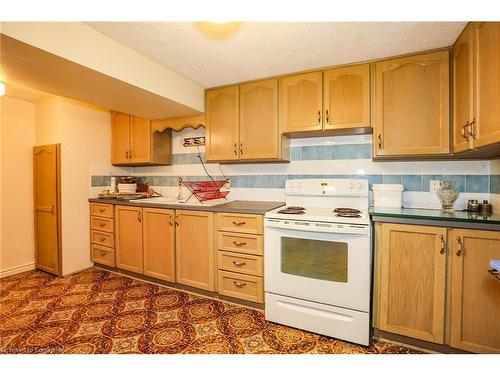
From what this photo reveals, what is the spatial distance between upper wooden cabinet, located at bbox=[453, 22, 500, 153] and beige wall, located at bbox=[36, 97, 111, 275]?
12.3 ft

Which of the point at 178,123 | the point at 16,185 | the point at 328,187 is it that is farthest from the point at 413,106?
the point at 16,185

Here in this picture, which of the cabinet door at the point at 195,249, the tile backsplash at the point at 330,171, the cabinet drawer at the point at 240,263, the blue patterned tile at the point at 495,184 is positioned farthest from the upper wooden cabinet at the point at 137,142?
the blue patterned tile at the point at 495,184

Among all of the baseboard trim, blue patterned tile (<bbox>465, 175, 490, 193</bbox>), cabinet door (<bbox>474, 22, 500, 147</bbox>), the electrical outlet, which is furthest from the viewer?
the baseboard trim

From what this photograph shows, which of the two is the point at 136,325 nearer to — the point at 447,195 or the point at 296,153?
the point at 296,153

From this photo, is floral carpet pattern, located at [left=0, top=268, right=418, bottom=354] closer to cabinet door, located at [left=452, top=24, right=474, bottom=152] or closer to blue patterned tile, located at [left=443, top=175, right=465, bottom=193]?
blue patterned tile, located at [left=443, top=175, right=465, bottom=193]

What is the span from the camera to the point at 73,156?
292 centimetres

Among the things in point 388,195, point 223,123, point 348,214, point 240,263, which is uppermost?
point 223,123

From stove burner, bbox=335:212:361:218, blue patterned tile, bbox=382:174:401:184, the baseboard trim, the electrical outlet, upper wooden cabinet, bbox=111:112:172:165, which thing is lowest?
the baseboard trim

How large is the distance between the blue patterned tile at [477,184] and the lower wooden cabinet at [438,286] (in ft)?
2.22

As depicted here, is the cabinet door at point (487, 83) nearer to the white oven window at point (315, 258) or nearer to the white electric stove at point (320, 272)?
the white electric stove at point (320, 272)

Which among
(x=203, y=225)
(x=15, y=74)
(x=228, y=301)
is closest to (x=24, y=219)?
(x=15, y=74)

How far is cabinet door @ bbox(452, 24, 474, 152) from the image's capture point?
1.43 m

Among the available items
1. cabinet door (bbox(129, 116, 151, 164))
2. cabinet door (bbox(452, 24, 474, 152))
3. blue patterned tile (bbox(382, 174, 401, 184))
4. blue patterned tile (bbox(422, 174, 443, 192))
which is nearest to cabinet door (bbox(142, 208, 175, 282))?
cabinet door (bbox(129, 116, 151, 164))

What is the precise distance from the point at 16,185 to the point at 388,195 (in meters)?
4.11
